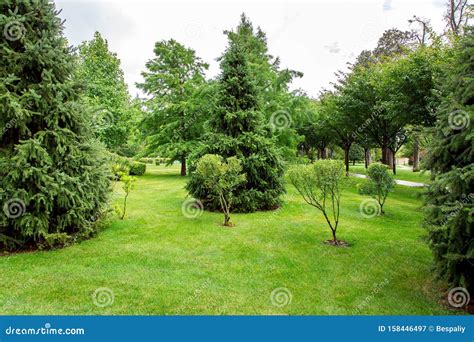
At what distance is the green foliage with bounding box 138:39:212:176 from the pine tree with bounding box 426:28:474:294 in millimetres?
18410

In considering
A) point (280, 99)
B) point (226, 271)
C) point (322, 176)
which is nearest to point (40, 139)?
point (226, 271)

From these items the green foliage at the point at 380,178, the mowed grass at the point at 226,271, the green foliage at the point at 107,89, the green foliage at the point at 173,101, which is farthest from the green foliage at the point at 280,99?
the green foliage at the point at 107,89

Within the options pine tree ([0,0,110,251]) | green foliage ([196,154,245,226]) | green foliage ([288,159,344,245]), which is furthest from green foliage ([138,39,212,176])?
green foliage ([288,159,344,245])

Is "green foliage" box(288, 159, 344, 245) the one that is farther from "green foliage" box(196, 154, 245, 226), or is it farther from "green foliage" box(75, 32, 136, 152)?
"green foliage" box(75, 32, 136, 152)

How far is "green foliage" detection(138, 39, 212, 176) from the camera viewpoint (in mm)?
23120

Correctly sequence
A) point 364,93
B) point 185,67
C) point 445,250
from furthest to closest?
point 185,67 < point 364,93 < point 445,250

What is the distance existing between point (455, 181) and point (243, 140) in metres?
8.76

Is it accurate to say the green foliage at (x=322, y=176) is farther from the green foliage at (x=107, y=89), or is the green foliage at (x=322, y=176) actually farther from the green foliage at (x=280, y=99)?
the green foliage at (x=107, y=89)

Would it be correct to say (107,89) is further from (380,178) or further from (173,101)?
(380,178)

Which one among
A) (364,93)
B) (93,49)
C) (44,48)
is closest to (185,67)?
(93,49)

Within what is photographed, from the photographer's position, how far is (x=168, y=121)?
24.5 metres

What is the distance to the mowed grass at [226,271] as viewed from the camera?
5.08 m

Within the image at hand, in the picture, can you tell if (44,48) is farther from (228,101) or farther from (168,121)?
(168,121)

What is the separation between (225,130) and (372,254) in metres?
7.67
